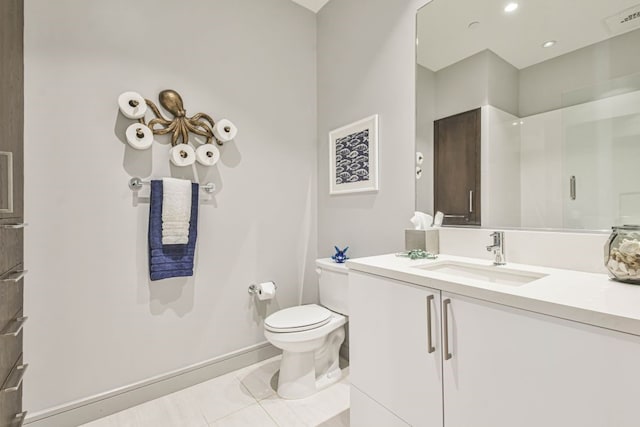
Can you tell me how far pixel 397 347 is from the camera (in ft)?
3.67

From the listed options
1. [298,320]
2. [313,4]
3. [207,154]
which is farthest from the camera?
[313,4]

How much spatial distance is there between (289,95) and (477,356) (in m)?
2.10

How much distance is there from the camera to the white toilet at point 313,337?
163cm

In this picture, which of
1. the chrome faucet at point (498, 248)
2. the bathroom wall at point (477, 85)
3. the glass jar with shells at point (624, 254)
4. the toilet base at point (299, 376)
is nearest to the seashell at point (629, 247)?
the glass jar with shells at point (624, 254)

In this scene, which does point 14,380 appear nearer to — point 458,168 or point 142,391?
point 142,391

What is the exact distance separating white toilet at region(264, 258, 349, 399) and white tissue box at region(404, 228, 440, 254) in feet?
1.57

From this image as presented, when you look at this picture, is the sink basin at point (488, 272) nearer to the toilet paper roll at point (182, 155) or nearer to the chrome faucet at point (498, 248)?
the chrome faucet at point (498, 248)

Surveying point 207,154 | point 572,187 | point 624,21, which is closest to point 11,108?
point 207,154

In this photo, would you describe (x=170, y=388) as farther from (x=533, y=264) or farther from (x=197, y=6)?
(x=197, y=6)

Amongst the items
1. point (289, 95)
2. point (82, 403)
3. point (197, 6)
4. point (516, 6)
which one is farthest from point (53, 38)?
point (516, 6)

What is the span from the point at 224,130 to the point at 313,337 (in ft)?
4.59

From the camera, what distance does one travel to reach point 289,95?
2314mm

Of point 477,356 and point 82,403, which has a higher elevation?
point 477,356

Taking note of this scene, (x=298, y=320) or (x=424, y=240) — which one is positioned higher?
(x=424, y=240)
